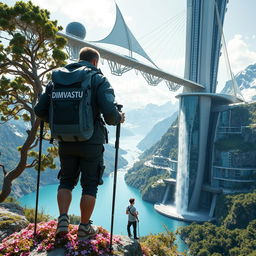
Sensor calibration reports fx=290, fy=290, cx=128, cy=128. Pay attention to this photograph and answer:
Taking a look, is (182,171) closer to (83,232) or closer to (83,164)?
(83,232)

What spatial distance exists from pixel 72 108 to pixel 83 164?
2.06 feet

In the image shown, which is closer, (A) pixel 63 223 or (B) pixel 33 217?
(A) pixel 63 223

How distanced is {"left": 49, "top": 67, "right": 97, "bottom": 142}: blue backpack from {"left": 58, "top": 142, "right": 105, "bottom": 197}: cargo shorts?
17 cm

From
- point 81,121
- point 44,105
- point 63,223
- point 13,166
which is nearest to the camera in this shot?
point 81,121

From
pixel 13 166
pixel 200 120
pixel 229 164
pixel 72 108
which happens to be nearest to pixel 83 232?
pixel 72 108

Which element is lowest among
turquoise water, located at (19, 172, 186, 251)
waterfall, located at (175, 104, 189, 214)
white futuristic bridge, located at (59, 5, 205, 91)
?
turquoise water, located at (19, 172, 186, 251)

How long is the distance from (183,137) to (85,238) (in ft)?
152

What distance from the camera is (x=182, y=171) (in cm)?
4875

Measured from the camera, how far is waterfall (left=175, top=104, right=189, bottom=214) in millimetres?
47594

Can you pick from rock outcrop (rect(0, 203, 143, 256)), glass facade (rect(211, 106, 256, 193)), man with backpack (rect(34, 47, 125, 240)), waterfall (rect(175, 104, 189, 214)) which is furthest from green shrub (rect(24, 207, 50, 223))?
glass facade (rect(211, 106, 256, 193))

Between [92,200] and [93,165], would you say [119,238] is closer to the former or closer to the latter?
[92,200]

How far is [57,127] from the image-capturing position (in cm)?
277

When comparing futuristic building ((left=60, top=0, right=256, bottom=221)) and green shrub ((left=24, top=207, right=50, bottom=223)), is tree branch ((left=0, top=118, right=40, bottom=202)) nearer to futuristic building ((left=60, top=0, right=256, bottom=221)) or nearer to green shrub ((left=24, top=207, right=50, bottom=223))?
green shrub ((left=24, top=207, right=50, bottom=223))

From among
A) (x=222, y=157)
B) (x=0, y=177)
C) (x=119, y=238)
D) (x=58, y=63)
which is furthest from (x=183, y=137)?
(x=0, y=177)
